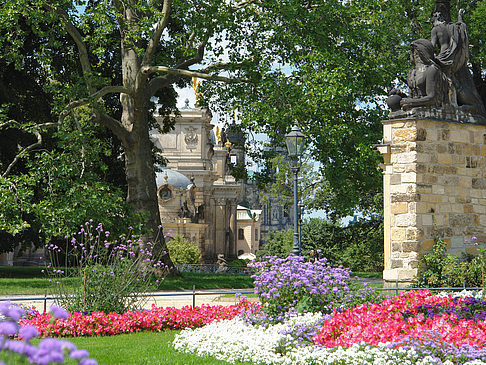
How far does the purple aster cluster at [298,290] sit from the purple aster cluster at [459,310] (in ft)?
4.25

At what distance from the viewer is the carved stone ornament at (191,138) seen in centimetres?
7835

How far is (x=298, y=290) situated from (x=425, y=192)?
21.9ft

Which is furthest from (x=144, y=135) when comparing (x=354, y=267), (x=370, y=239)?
(x=354, y=267)

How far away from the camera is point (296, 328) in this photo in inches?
387

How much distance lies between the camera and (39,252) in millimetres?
69812

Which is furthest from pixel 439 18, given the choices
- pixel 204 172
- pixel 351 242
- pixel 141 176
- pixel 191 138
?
pixel 191 138

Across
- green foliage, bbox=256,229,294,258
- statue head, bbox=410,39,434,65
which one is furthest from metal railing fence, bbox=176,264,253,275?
statue head, bbox=410,39,434,65

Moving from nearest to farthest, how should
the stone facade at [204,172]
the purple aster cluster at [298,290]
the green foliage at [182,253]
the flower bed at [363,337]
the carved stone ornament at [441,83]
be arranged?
the flower bed at [363,337] → the purple aster cluster at [298,290] → the carved stone ornament at [441,83] → the green foliage at [182,253] → the stone facade at [204,172]

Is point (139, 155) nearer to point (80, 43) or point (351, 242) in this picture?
point (80, 43)

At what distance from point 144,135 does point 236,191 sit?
185 ft

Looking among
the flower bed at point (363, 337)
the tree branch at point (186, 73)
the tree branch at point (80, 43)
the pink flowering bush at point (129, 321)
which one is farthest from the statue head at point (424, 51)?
the tree branch at point (80, 43)

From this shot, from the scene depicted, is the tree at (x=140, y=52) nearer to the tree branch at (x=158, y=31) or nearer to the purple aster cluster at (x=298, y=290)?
the tree branch at (x=158, y=31)

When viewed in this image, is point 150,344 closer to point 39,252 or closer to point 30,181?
point 30,181

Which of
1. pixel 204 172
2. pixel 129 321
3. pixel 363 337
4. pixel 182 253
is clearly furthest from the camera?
pixel 204 172
